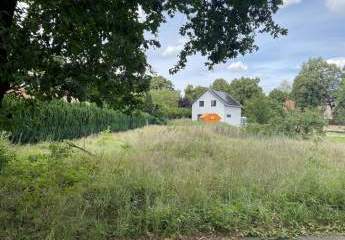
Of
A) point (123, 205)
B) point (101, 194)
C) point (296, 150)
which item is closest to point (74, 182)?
point (101, 194)

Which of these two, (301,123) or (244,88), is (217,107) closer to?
(244,88)

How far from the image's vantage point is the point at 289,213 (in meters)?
7.03

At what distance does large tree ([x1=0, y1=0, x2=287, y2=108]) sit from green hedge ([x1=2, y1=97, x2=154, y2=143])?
0.28m

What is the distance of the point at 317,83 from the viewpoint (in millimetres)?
82375

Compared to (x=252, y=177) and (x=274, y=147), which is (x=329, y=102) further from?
(x=252, y=177)

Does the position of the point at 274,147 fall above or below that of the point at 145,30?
below

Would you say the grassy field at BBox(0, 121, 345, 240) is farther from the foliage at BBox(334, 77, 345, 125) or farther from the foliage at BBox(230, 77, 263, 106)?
the foliage at BBox(230, 77, 263, 106)

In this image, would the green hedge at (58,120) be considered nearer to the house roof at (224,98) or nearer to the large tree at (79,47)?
the large tree at (79,47)

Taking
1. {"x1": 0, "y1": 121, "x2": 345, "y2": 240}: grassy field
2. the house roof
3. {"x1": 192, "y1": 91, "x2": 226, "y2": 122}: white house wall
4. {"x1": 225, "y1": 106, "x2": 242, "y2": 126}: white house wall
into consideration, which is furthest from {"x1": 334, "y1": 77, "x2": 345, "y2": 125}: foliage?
{"x1": 0, "y1": 121, "x2": 345, "y2": 240}: grassy field

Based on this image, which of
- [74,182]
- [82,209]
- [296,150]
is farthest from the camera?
[296,150]

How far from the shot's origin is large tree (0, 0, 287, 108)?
440 cm

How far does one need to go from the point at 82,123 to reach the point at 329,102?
69331 mm

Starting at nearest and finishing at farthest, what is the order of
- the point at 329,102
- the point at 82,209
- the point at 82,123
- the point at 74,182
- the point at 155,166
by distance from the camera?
1. the point at 82,209
2. the point at 74,182
3. the point at 155,166
4. the point at 82,123
5. the point at 329,102

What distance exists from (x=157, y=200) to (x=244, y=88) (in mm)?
75008
